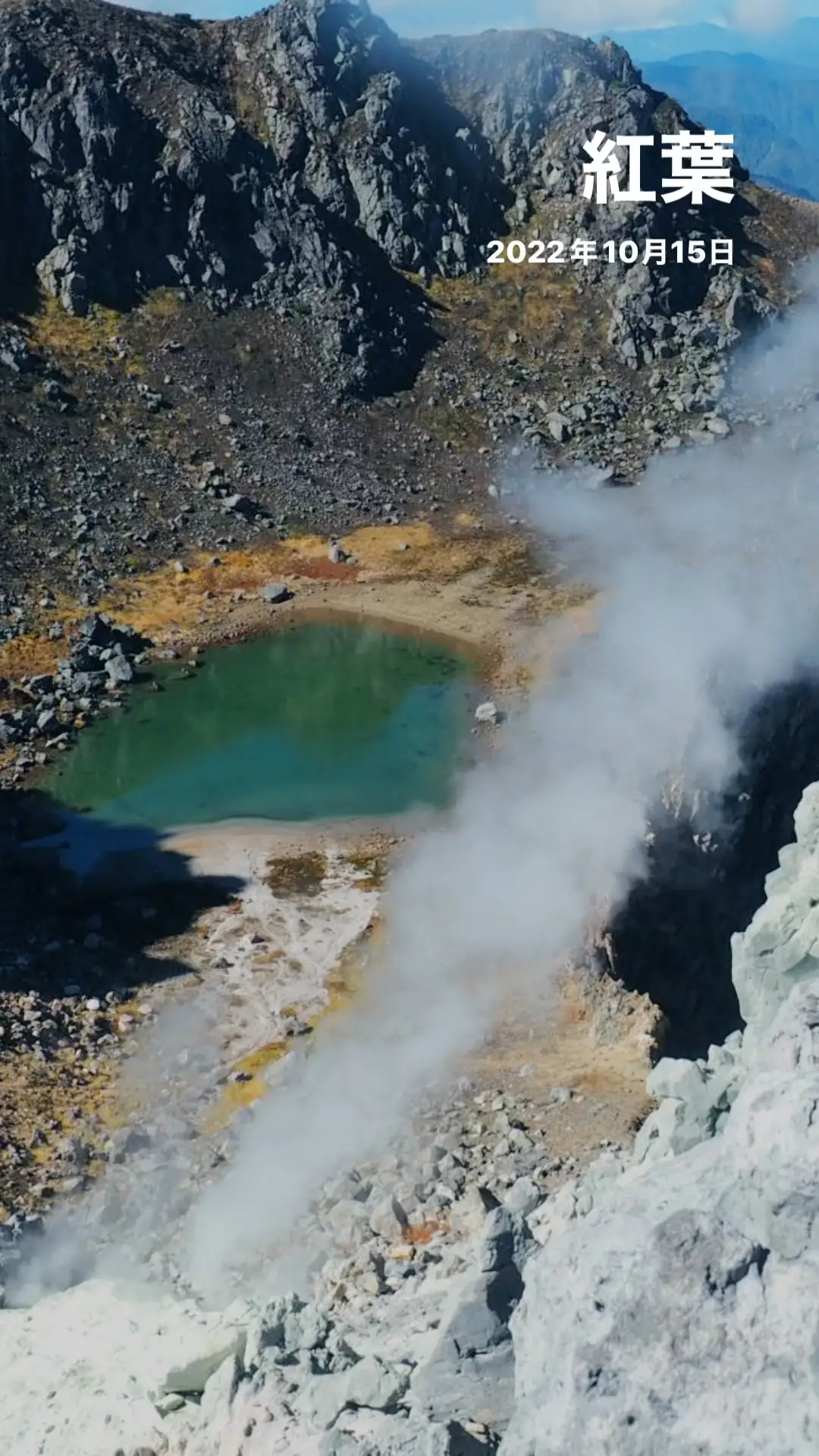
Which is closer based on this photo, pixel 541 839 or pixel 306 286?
pixel 541 839

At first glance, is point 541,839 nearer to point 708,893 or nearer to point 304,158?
point 708,893

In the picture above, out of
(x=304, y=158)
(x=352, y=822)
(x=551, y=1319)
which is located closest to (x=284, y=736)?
(x=352, y=822)

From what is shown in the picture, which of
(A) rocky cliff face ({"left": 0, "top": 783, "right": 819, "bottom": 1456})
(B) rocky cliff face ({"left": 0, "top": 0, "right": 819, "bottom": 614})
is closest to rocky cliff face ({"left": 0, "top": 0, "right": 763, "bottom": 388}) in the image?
(B) rocky cliff face ({"left": 0, "top": 0, "right": 819, "bottom": 614})

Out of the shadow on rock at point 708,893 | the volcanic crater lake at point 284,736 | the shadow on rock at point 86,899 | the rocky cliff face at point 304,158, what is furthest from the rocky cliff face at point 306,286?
the shadow on rock at point 708,893

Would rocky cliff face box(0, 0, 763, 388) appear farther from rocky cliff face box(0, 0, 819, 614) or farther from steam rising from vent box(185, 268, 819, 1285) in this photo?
steam rising from vent box(185, 268, 819, 1285)

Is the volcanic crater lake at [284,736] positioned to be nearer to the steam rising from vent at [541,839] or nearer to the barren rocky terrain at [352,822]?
the barren rocky terrain at [352,822]

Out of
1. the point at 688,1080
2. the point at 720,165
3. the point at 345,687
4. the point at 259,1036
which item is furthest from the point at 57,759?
the point at 720,165
